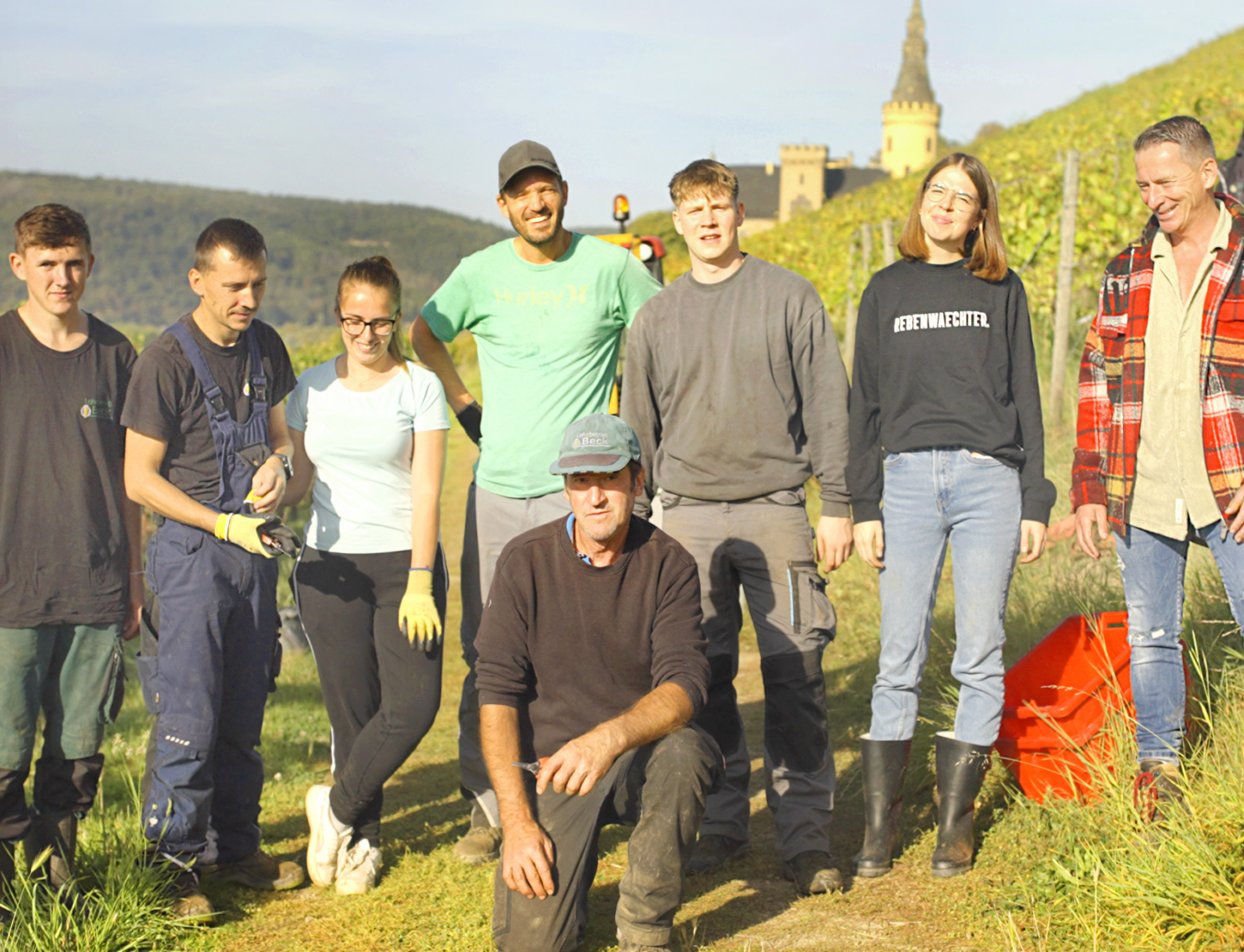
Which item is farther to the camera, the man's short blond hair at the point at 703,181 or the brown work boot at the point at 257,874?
the brown work boot at the point at 257,874

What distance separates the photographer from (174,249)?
290ft

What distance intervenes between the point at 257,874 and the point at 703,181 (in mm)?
2714

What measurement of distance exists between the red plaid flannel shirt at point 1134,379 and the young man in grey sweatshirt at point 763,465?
758 millimetres

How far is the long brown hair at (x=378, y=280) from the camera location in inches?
156

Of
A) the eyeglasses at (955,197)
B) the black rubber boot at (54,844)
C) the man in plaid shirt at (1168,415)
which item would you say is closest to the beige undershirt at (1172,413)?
the man in plaid shirt at (1168,415)

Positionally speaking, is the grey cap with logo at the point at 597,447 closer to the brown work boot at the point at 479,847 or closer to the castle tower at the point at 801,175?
the brown work boot at the point at 479,847

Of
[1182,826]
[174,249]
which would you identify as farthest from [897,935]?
[174,249]

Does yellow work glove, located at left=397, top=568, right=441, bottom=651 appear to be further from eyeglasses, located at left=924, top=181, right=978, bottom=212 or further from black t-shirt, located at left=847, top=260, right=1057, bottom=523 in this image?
eyeglasses, located at left=924, top=181, right=978, bottom=212

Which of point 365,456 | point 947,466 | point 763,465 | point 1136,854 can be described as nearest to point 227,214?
point 365,456

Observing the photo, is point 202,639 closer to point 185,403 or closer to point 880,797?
point 185,403

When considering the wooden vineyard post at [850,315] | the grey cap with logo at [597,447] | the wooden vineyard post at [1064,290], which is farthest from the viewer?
the wooden vineyard post at [850,315]

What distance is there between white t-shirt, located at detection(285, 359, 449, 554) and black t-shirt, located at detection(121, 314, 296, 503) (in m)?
0.22

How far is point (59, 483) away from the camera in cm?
363

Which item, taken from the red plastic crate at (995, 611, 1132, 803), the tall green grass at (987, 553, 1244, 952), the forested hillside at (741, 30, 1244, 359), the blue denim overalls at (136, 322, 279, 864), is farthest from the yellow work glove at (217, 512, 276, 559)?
the forested hillside at (741, 30, 1244, 359)
